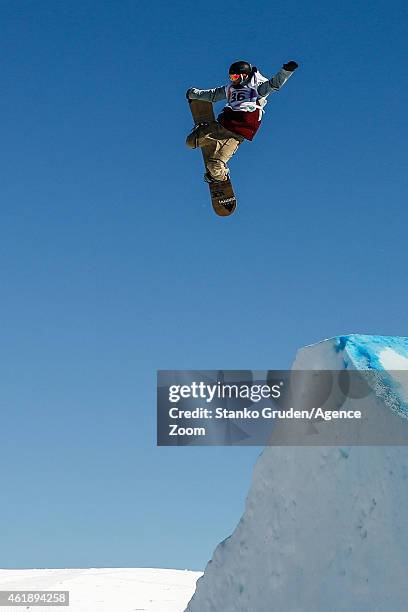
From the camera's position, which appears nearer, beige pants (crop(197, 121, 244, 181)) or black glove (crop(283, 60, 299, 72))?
black glove (crop(283, 60, 299, 72))

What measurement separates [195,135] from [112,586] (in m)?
16.3

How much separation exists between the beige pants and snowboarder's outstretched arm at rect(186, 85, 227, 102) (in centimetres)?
36

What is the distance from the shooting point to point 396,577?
7660mm

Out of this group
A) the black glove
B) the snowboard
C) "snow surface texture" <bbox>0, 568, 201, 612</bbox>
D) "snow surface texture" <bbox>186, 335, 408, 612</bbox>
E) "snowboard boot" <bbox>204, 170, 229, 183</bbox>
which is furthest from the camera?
"snow surface texture" <bbox>0, 568, 201, 612</bbox>

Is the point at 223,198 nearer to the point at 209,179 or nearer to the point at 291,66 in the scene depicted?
the point at 209,179

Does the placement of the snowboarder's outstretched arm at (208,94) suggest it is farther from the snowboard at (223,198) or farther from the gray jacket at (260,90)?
the snowboard at (223,198)

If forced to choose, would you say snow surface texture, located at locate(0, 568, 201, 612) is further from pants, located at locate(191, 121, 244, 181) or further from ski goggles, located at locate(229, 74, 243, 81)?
ski goggles, located at locate(229, 74, 243, 81)

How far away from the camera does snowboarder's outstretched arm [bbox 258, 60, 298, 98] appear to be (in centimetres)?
909

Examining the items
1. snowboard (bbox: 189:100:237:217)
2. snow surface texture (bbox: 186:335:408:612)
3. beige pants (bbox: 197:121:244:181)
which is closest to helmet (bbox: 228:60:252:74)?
beige pants (bbox: 197:121:244:181)

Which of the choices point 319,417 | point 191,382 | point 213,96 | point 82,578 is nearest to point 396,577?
point 319,417

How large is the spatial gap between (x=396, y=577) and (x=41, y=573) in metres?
21.5

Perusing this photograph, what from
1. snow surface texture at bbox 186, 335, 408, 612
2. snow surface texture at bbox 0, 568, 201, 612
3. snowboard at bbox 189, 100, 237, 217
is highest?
snowboard at bbox 189, 100, 237, 217

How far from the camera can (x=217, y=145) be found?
1052 cm

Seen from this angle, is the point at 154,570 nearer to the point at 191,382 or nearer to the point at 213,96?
the point at 191,382
